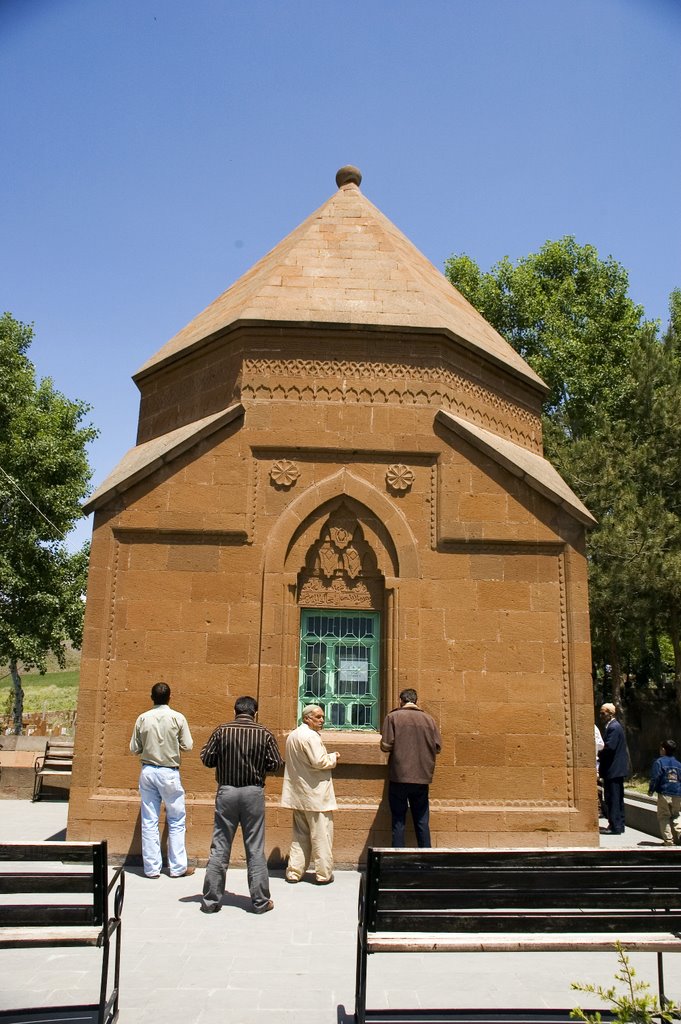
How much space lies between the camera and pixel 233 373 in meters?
9.01

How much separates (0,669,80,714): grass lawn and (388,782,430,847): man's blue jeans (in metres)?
41.3

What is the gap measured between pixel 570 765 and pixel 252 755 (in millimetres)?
3582

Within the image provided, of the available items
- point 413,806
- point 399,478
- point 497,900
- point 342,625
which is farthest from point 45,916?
point 399,478

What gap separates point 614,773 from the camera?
10117 millimetres

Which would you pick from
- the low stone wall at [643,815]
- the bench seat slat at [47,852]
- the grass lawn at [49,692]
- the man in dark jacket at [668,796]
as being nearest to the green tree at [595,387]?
the low stone wall at [643,815]

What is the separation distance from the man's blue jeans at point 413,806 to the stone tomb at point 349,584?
1.36 ft

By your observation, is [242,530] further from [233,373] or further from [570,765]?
[570,765]

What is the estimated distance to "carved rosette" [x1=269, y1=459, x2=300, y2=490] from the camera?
8.53 m

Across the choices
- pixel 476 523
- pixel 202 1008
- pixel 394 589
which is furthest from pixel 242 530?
pixel 202 1008

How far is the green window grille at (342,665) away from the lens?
327 inches

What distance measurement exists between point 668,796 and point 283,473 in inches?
229

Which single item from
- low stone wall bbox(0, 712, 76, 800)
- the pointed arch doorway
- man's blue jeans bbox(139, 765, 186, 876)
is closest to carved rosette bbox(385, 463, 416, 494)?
the pointed arch doorway

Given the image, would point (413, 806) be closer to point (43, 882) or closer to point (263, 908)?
point (263, 908)

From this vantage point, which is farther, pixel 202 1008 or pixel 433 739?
pixel 433 739
